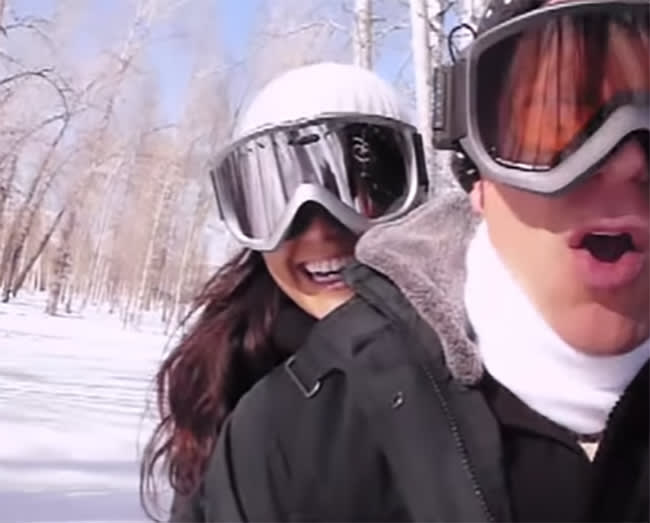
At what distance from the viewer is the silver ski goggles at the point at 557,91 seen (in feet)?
1.99

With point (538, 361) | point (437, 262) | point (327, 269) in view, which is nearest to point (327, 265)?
point (327, 269)

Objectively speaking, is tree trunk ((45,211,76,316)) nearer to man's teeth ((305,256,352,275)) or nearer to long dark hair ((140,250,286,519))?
long dark hair ((140,250,286,519))

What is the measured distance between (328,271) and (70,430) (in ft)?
13.2

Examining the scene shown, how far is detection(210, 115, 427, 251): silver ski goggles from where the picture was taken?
135 centimetres

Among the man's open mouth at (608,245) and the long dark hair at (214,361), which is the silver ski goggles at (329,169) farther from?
the man's open mouth at (608,245)

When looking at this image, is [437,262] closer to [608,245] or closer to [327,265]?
[608,245]

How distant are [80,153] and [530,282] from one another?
17.2m

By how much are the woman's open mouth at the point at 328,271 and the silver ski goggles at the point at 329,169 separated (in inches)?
3.4

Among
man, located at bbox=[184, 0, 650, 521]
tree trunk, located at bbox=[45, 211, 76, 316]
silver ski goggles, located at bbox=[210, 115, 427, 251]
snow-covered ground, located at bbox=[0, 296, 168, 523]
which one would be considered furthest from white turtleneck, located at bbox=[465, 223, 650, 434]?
tree trunk, located at bbox=[45, 211, 76, 316]

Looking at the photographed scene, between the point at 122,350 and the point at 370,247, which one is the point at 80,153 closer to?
the point at 122,350

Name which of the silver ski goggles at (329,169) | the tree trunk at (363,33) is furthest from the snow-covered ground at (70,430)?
the tree trunk at (363,33)

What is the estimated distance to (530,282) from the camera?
0.62m

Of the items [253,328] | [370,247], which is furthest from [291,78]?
[370,247]

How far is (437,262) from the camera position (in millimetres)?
748
